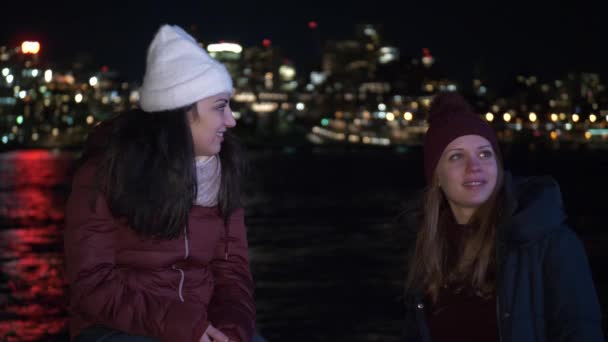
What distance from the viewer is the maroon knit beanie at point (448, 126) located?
3574mm

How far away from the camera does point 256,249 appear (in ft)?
91.0

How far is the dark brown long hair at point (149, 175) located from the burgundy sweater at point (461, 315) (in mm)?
1091

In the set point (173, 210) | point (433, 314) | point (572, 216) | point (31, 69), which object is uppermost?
point (31, 69)

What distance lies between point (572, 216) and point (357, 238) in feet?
64.7

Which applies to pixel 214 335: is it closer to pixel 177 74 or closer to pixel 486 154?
pixel 177 74

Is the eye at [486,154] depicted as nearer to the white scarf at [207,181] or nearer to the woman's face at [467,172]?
the woman's face at [467,172]

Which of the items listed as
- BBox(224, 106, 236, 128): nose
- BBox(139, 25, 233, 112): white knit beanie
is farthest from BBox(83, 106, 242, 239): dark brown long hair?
BBox(224, 106, 236, 128): nose

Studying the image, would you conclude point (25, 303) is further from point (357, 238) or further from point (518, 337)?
point (357, 238)

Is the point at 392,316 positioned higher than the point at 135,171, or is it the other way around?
the point at 135,171

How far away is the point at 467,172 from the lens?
11.6 feet

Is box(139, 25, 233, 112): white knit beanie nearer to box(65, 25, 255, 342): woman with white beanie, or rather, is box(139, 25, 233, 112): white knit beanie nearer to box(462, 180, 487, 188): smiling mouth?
box(65, 25, 255, 342): woman with white beanie

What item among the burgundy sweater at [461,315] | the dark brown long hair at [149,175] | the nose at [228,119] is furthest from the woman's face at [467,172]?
the dark brown long hair at [149,175]

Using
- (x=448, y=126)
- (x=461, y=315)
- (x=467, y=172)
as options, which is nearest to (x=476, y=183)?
(x=467, y=172)

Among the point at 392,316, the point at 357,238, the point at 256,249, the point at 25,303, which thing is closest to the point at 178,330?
the point at 392,316
